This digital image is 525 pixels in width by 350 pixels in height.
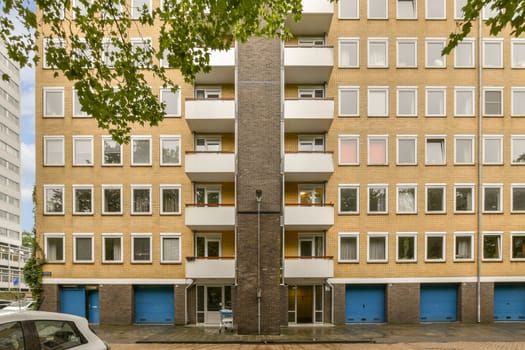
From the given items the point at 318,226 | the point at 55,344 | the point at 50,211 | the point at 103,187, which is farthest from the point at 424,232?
the point at 50,211

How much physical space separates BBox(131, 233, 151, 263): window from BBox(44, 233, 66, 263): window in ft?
12.4

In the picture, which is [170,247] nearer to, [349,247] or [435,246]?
[349,247]

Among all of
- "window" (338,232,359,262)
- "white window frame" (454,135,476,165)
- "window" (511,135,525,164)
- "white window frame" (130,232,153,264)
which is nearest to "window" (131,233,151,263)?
"white window frame" (130,232,153,264)

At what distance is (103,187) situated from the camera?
19.8m

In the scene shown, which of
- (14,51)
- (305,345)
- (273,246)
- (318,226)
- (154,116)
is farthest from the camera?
(318,226)

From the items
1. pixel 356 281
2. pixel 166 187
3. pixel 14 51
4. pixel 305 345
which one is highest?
pixel 14 51

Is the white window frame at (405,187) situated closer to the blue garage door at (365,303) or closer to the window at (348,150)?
the window at (348,150)

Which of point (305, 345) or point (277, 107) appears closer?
point (305, 345)

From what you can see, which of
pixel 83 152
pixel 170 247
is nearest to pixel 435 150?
pixel 170 247

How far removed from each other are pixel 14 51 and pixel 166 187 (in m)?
12.5

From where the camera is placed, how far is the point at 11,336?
13.8ft

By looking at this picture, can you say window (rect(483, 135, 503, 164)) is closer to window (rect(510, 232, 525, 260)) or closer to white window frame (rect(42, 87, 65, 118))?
window (rect(510, 232, 525, 260))

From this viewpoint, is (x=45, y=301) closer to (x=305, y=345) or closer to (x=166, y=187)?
(x=166, y=187)

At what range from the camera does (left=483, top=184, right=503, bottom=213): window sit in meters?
20.1
